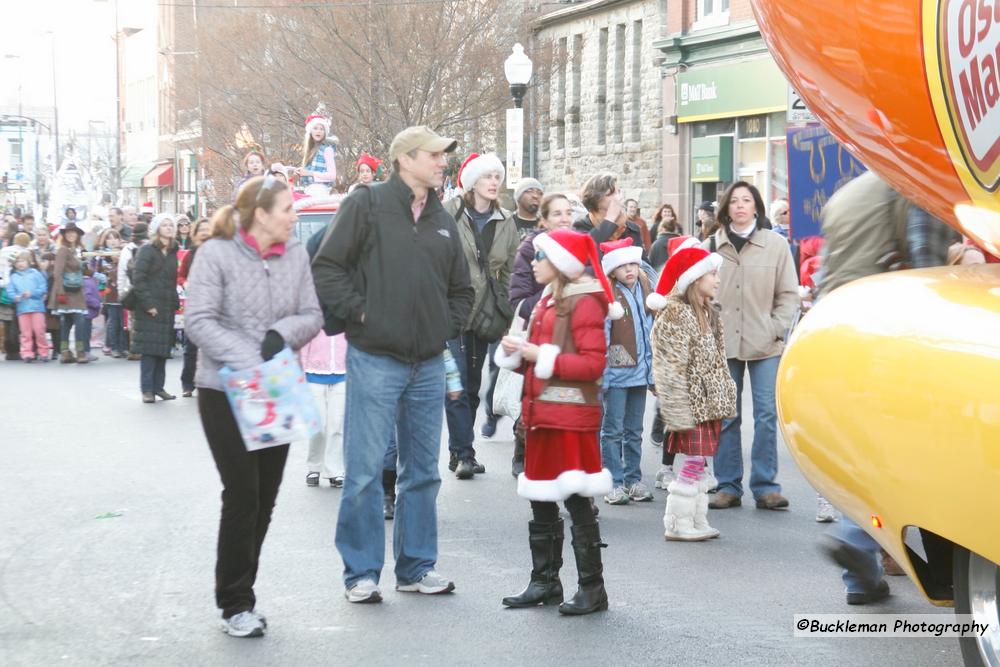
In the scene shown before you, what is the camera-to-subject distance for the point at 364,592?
21.6 feet

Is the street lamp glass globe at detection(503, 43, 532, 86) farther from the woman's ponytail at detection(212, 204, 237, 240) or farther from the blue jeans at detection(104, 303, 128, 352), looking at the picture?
the woman's ponytail at detection(212, 204, 237, 240)

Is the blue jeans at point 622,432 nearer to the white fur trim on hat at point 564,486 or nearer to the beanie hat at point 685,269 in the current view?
the beanie hat at point 685,269

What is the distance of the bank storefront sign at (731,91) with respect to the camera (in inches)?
1077

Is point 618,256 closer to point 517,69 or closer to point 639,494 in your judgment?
point 639,494

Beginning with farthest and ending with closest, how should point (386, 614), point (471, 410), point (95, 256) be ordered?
point (95, 256) < point (471, 410) < point (386, 614)

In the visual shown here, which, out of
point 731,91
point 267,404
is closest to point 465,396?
point 267,404

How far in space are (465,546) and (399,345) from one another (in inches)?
70.0

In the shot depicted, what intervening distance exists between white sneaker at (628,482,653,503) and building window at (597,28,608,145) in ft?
91.8

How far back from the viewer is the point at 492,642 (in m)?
5.99

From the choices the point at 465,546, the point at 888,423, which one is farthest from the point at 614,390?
the point at 888,423

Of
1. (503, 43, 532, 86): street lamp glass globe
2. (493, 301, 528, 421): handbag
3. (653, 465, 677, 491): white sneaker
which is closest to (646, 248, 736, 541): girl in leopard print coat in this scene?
(653, 465, 677, 491): white sneaker

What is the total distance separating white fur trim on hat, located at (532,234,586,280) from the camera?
21.2 ft

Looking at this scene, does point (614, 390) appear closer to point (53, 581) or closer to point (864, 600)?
point (864, 600)

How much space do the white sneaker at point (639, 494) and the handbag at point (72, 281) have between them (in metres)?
12.7
